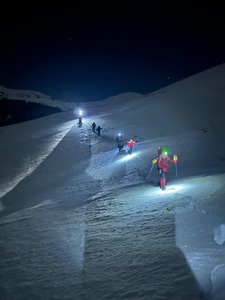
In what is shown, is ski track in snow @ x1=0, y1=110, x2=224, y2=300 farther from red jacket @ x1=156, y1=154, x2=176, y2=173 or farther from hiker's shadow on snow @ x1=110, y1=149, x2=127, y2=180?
hiker's shadow on snow @ x1=110, y1=149, x2=127, y2=180

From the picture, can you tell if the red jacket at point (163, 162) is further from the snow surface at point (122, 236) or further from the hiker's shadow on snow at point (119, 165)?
the hiker's shadow on snow at point (119, 165)

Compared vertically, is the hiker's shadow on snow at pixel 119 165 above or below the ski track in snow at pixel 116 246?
above

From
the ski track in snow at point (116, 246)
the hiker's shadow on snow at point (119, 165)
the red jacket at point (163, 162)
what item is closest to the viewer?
the ski track in snow at point (116, 246)

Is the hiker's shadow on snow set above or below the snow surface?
above

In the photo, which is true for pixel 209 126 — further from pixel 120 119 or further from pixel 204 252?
pixel 204 252

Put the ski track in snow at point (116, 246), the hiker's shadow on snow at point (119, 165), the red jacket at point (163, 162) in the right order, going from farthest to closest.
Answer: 1. the hiker's shadow on snow at point (119, 165)
2. the red jacket at point (163, 162)
3. the ski track in snow at point (116, 246)

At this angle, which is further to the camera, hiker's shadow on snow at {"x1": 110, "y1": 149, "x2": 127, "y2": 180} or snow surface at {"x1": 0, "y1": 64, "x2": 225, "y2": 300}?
hiker's shadow on snow at {"x1": 110, "y1": 149, "x2": 127, "y2": 180}

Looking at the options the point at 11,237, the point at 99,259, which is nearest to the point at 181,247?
the point at 99,259

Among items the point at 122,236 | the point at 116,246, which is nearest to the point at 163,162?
the point at 122,236

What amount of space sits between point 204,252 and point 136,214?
3.36m

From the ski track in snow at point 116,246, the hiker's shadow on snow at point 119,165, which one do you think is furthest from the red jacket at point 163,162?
the hiker's shadow on snow at point 119,165

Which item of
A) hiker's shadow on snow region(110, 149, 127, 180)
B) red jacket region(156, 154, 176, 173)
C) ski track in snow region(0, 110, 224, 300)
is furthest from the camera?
hiker's shadow on snow region(110, 149, 127, 180)

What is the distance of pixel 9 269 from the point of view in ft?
19.5

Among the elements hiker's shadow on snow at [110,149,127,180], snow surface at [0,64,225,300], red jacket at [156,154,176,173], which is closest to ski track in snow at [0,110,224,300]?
snow surface at [0,64,225,300]
